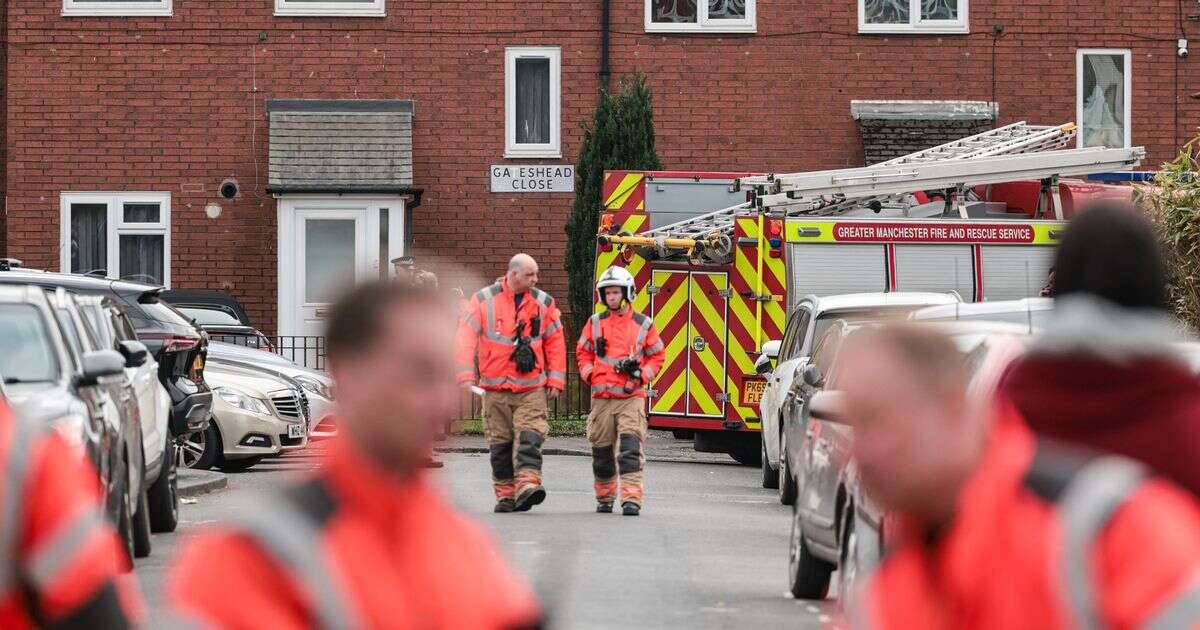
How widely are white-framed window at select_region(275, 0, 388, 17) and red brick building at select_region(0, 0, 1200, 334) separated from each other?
0.10 ft

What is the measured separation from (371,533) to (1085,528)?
0.85 meters

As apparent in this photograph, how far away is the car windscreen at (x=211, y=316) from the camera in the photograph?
23844 millimetres

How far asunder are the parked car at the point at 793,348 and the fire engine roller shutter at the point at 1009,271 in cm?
276

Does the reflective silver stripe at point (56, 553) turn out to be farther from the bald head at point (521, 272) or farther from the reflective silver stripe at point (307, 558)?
the bald head at point (521, 272)

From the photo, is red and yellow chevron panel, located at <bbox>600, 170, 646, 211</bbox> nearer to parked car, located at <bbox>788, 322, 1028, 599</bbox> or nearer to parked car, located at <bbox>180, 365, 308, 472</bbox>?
parked car, located at <bbox>180, 365, 308, 472</bbox>

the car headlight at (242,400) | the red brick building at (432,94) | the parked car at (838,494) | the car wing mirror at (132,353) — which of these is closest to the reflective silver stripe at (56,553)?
the parked car at (838,494)

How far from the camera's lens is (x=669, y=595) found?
33.1 ft

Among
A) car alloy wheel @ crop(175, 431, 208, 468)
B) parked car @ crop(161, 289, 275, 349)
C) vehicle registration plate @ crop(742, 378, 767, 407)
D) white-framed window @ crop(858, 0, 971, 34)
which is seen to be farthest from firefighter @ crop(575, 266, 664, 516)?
white-framed window @ crop(858, 0, 971, 34)

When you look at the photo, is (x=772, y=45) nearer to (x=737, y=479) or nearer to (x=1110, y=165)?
(x=1110, y=165)

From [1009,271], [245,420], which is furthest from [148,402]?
[1009,271]

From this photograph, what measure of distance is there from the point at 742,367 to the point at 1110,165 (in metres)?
4.15

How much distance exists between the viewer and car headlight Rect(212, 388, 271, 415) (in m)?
18.5

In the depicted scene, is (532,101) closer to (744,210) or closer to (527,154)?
(527,154)

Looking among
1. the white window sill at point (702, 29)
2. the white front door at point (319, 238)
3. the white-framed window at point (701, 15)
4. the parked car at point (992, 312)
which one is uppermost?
the white-framed window at point (701, 15)
